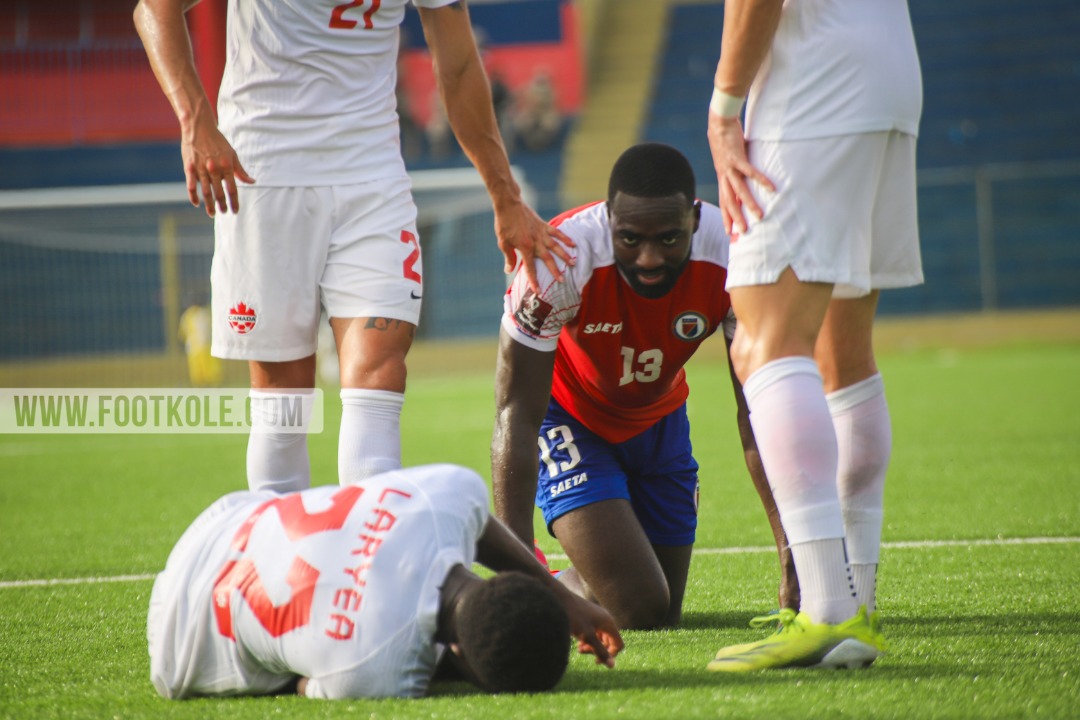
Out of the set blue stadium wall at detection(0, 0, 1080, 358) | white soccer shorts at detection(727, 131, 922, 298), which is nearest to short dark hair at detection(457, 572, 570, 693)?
white soccer shorts at detection(727, 131, 922, 298)

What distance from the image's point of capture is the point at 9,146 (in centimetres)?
2230

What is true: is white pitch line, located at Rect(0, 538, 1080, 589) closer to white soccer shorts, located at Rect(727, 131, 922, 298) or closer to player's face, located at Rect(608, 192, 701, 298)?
player's face, located at Rect(608, 192, 701, 298)

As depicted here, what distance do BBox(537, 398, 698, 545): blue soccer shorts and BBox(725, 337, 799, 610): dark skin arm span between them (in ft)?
1.71

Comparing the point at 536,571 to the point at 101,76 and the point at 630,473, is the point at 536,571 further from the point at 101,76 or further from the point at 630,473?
the point at 101,76

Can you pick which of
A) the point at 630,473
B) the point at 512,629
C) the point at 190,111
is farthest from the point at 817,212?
the point at 630,473

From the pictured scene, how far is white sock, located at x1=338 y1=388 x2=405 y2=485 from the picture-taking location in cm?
334

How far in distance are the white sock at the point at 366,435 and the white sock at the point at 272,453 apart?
0.23 m

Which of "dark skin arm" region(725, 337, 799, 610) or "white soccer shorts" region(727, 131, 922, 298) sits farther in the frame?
"dark skin arm" region(725, 337, 799, 610)

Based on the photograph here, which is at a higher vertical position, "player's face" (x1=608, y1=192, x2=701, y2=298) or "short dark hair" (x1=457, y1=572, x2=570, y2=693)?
"player's face" (x1=608, y1=192, x2=701, y2=298)

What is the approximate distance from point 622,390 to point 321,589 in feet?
5.90

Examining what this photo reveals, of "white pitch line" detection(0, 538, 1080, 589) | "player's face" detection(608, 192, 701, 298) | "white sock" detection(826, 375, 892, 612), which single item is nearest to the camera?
"white sock" detection(826, 375, 892, 612)

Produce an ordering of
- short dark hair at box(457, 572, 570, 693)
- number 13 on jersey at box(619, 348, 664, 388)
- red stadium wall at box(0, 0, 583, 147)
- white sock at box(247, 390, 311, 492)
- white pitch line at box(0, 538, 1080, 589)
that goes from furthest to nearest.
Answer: red stadium wall at box(0, 0, 583, 147) < white pitch line at box(0, 538, 1080, 589) < number 13 on jersey at box(619, 348, 664, 388) < white sock at box(247, 390, 311, 492) < short dark hair at box(457, 572, 570, 693)

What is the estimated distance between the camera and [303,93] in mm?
3600

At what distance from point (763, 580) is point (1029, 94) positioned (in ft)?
65.9
